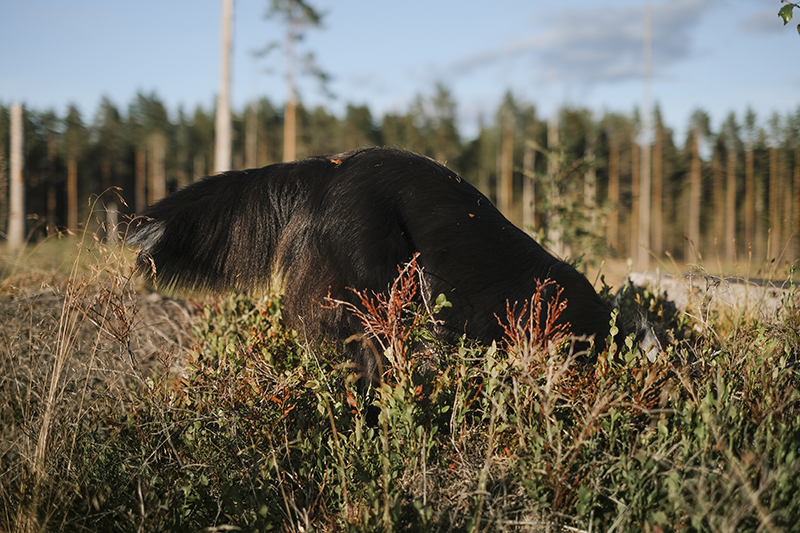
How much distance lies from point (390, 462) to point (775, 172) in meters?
44.0

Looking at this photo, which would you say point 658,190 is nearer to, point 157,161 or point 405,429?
point 405,429

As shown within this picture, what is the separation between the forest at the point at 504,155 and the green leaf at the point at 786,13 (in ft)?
91.4

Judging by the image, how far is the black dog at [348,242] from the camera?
2.63m

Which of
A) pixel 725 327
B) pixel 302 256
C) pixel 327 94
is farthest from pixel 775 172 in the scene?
pixel 302 256

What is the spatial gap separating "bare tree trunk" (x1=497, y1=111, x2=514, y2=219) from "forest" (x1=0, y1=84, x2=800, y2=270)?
0.14 m

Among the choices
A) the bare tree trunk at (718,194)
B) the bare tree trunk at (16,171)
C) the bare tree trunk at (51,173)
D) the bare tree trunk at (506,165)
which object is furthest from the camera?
the bare tree trunk at (506,165)

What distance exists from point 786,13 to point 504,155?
134 ft

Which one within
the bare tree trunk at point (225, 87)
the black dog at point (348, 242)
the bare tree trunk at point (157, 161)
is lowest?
the black dog at point (348, 242)

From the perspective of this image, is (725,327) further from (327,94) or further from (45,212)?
(45,212)

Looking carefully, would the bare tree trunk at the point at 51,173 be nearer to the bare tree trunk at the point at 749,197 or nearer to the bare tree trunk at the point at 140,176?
the bare tree trunk at the point at 140,176

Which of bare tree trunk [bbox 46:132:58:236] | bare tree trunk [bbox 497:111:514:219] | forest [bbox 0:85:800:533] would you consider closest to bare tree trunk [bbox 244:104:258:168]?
bare tree trunk [bbox 46:132:58:236]

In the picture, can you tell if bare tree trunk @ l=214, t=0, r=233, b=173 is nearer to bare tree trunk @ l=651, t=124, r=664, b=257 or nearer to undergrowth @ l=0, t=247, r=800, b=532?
undergrowth @ l=0, t=247, r=800, b=532

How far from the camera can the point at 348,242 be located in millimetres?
2609

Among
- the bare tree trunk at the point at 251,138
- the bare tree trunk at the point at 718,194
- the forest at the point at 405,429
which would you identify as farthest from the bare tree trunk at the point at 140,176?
the bare tree trunk at the point at 718,194
